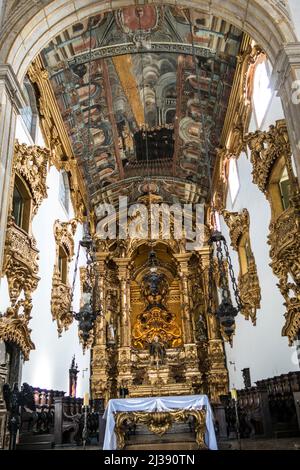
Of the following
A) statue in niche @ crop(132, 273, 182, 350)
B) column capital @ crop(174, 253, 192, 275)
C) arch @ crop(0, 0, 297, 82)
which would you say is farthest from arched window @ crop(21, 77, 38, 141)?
column capital @ crop(174, 253, 192, 275)

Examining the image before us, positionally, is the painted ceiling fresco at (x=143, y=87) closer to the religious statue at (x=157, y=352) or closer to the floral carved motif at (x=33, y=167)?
the floral carved motif at (x=33, y=167)

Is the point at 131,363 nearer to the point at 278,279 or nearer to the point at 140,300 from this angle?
the point at 140,300

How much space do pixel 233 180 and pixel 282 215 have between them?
530cm

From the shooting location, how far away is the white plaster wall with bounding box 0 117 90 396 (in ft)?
29.4

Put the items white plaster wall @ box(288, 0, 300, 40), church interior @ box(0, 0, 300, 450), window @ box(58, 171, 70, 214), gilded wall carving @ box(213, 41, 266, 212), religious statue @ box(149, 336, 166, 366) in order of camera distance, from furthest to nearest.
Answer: religious statue @ box(149, 336, 166, 366) → window @ box(58, 171, 70, 214) → gilded wall carving @ box(213, 41, 266, 212) → church interior @ box(0, 0, 300, 450) → white plaster wall @ box(288, 0, 300, 40)

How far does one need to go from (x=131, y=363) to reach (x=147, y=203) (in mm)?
6534

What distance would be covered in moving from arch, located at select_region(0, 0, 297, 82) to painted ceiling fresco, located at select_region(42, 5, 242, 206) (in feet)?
3.85

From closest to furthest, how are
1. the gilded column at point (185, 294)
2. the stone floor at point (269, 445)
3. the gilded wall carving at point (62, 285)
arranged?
1. the stone floor at point (269, 445)
2. the gilded wall carving at point (62, 285)
3. the gilded column at point (185, 294)

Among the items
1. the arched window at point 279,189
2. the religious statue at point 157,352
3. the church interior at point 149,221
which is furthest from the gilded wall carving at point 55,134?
the arched window at point 279,189

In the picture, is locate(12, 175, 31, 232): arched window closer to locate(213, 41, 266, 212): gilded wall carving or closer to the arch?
the arch

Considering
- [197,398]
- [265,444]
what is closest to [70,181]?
[197,398]

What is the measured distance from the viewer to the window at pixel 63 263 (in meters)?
12.0

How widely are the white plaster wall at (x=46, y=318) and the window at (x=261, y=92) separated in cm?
542

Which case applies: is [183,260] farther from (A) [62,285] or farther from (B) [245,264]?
(A) [62,285]
